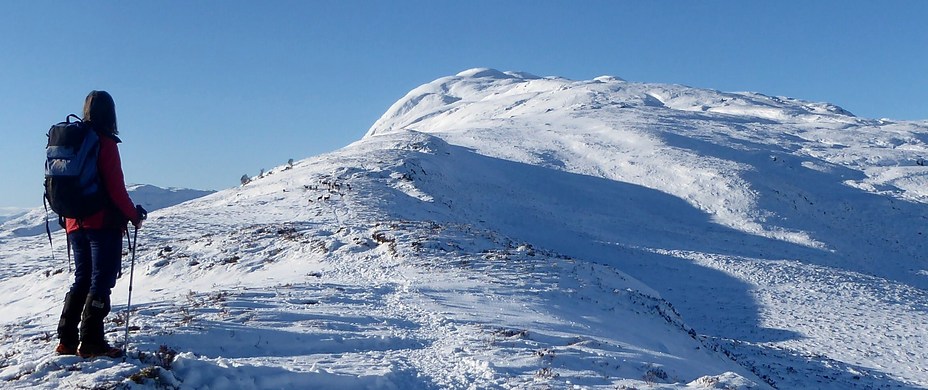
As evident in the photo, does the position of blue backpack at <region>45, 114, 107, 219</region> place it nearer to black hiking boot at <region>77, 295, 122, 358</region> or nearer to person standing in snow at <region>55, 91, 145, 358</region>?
person standing in snow at <region>55, 91, 145, 358</region>

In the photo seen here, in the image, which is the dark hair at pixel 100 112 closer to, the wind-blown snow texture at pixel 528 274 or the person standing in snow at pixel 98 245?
the person standing in snow at pixel 98 245

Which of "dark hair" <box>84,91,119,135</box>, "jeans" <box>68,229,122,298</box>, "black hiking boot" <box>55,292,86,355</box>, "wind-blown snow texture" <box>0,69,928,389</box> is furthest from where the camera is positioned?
"wind-blown snow texture" <box>0,69,928,389</box>

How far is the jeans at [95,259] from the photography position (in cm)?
757

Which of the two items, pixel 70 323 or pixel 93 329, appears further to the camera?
pixel 70 323

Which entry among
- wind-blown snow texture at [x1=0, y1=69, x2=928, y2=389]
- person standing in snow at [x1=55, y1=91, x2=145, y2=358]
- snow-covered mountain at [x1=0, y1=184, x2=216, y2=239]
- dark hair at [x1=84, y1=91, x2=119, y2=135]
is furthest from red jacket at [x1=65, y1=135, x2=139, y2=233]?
snow-covered mountain at [x1=0, y1=184, x2=216, y2=239]

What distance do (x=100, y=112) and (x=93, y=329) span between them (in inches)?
91.1

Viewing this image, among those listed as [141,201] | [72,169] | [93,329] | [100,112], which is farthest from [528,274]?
[141,201]

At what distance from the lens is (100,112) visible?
24.5 ft

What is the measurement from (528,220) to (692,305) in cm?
1294

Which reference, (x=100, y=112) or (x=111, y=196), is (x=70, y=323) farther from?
(x=100, y=112)

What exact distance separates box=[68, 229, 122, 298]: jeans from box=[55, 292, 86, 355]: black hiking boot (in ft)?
0.28

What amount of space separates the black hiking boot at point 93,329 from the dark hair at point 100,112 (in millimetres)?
1817

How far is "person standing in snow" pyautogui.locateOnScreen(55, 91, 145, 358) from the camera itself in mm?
7484

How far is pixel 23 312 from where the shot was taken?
17.9 metres
